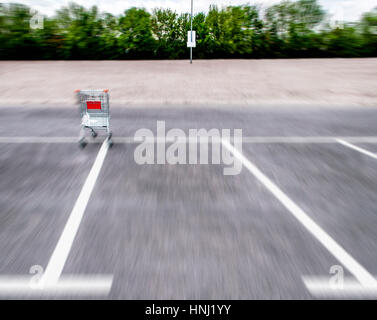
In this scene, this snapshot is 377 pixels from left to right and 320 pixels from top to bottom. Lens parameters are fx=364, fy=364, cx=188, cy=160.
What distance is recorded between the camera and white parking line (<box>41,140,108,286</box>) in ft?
11.0

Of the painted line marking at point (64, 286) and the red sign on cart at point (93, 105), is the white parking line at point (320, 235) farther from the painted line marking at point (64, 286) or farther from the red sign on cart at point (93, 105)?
the red sign on cart at point (93, 105)

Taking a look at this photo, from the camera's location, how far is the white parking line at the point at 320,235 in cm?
337

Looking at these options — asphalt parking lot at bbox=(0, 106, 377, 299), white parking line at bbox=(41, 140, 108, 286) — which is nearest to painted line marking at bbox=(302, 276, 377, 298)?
asphalt parking lot at bbox=(0, 106, 377, 299)

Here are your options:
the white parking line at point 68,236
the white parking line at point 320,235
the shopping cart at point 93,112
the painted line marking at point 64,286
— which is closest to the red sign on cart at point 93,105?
the shopping cart at point 93,112

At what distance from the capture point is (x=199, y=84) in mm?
17078

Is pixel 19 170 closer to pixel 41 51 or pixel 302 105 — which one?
pixel 302 105

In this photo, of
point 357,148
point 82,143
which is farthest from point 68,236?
point 357,148

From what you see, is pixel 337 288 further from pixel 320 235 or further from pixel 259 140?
pixel 259 140

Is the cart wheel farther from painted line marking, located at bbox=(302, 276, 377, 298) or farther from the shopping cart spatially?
painted line marking, located at bbox=(302, 276, 377, 298)

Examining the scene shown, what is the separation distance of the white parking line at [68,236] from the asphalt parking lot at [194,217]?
0.05m

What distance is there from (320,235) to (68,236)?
9.17ft

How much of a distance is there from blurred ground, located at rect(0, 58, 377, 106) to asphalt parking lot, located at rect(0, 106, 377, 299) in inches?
221
